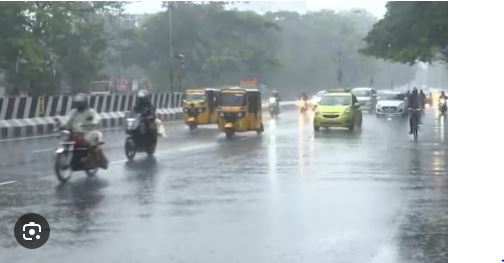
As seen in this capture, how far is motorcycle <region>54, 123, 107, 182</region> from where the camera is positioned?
10094mm

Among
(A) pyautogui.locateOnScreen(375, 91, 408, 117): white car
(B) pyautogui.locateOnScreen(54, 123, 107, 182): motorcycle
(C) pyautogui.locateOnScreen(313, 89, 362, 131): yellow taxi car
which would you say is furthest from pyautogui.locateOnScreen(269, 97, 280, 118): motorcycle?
(B) pyautogui.locateOnScreen(54, 123, 107, 182): motorcycle

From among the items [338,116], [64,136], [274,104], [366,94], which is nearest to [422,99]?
[64,136]

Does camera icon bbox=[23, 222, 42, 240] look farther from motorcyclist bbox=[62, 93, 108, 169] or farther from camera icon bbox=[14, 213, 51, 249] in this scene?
motorcyclist bbox=[62, 93, 108, 169]

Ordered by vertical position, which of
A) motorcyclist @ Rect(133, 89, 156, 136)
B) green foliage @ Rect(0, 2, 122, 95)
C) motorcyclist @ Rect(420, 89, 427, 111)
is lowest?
motorcyclist @ Rect(133, 89, 156, 136)

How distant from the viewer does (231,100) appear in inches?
806

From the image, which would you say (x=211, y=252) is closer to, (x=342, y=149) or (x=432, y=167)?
(x=432, y=167)

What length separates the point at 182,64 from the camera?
33.2 feet

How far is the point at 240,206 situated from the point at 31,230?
3.25 meters

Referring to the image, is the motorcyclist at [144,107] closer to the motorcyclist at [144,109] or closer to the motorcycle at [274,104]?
the motorcyclist at [144,109]

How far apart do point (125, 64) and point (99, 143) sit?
123 cm

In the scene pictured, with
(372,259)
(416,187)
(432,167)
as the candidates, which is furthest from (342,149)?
(372,259)

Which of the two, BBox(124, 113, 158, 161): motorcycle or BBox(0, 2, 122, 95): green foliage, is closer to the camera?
BBox(124, 113, 158, 161): motorcycle

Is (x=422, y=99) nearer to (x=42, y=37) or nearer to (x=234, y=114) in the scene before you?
(x=234, y=114)

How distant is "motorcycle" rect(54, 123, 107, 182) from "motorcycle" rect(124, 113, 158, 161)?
2.66 metres
